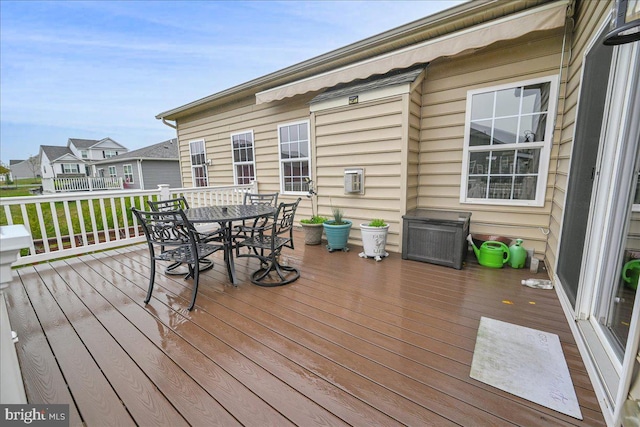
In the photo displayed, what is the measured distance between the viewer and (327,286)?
2.64 metres

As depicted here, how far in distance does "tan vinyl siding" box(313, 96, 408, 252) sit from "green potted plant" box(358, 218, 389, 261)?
360mm

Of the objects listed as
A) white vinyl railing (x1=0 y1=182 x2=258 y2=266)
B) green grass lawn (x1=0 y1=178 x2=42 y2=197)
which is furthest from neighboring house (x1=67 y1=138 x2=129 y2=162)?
white vinyl railing (x1=0 y1=182 x2=258 y2=266)

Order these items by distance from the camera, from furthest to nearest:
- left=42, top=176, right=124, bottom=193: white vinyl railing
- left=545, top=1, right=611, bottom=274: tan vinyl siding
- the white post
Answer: left=42, top=176, right=124, bottom=193: white vinyl railing < left=545, top=1, right=611, bottom=274: tan vinyl siding < the white post

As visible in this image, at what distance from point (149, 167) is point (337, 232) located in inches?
647

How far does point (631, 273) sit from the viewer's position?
1522 mm

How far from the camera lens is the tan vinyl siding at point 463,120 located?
2.88 metres

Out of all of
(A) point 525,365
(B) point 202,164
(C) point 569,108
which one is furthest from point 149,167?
(A) point 525,365

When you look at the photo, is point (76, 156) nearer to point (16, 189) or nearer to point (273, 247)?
point (16, 189)

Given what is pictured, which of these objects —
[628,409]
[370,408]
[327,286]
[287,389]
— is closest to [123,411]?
[287,389]

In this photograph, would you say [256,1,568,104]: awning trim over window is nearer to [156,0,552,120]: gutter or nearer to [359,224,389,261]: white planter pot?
[156,0,552,120]: gutter

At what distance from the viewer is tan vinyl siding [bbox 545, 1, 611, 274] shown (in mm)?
2172

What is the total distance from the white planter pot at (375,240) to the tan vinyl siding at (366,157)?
38 cm

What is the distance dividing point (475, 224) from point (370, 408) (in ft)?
9.68

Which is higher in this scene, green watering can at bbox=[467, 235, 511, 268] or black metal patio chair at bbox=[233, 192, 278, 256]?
black metal patio chair at bbox=[233, 192, 278, 256]
